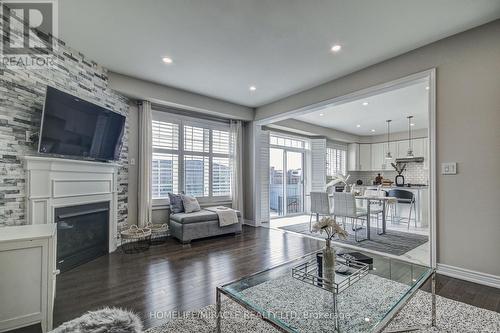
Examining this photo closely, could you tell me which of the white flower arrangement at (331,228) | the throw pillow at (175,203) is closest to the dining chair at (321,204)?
the throw pillow at (175,203)

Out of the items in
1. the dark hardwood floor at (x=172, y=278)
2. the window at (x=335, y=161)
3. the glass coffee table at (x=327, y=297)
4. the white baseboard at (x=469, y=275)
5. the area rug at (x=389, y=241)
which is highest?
the window at (x=335, y=161)

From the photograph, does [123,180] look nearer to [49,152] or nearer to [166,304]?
[49,152]

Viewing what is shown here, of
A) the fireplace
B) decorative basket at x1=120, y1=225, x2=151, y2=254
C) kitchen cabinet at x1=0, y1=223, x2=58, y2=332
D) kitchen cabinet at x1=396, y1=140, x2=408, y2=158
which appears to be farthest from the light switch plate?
kitchen cabinet at x1=396, y1=140, x2=408, y2=158

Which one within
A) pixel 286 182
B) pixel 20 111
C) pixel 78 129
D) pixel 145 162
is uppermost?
pixel 20 111

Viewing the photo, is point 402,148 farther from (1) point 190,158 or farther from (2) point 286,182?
(1) point 190,158

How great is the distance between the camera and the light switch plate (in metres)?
2.70

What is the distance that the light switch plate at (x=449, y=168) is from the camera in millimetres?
2703

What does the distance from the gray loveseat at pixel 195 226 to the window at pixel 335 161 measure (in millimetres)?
4915

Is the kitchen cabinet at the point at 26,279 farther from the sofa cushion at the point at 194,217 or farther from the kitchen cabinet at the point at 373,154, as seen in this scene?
the kitchen cabinet at the point at 373,154

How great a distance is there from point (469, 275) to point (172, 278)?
3254 mm

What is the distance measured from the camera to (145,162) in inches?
168

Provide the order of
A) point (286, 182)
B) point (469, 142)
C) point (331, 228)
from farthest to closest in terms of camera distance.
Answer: point (286, 182) → point (469, 142) → point (331, 228)

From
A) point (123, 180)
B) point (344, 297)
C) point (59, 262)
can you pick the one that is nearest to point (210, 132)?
point (123, 180)

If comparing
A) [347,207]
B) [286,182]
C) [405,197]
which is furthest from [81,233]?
[405,197]
